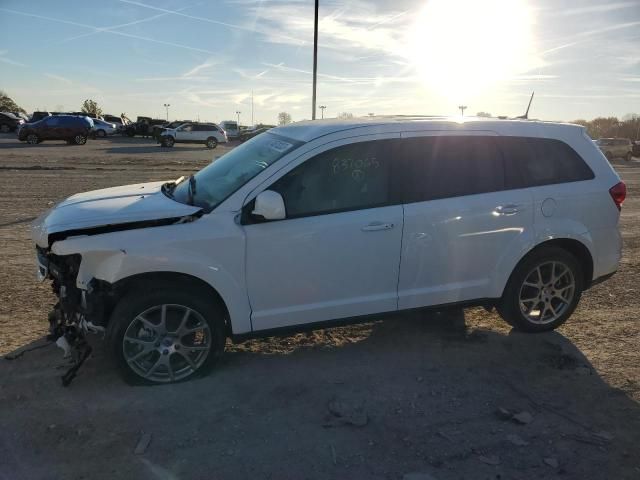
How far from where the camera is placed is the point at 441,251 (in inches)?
166

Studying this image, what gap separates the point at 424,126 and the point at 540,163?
1.12 metres

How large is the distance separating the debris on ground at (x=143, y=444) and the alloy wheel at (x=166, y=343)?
63 cm

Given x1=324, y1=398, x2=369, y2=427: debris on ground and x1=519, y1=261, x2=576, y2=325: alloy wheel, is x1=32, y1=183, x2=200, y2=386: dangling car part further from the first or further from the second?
x1=519, y1=261, x2=576, y2=325: alloy wheel

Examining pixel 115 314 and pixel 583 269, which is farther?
pixel 583 269

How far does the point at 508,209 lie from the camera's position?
4.38 meters

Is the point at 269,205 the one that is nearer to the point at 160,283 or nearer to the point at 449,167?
the point at 160,283

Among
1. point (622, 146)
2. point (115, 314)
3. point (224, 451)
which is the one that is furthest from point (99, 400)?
point (622, 146)

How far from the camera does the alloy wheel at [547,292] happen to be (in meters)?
4.64

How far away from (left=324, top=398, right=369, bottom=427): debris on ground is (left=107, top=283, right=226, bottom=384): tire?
95 cm

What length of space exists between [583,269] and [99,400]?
414cm

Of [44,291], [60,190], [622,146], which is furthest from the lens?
[622,146]

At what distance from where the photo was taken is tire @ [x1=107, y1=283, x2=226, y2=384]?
3.61 metres

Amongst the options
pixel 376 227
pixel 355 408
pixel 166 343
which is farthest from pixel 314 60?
pixel 355 408

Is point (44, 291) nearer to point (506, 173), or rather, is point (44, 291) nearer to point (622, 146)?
point (506, 173)
